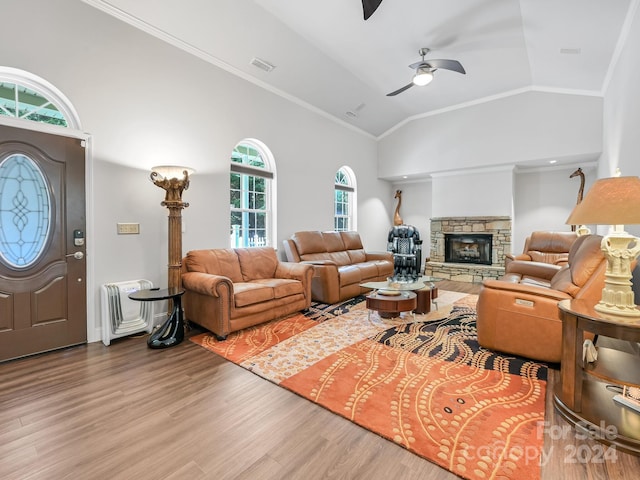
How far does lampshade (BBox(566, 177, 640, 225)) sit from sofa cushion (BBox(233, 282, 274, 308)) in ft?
9.17

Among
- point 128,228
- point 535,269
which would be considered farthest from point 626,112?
point 128,228

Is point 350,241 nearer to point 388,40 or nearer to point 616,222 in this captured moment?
point 388,40

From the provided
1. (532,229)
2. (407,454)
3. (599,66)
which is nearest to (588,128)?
(599,66)

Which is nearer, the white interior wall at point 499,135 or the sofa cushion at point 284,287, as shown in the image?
the sofa cushion at point 284,287

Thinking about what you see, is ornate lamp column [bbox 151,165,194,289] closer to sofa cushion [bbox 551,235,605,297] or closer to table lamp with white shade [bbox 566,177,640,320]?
table lamp with white shade [bbox 566,177,640,320]

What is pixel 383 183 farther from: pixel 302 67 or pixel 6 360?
pixel 6 360

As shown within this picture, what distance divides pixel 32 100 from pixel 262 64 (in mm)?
2735

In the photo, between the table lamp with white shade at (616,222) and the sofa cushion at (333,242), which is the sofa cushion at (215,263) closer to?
the sofa cushion at (333,242)

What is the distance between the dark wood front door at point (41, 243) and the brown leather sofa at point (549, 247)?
6365 mm

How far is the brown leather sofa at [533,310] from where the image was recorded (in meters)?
2.34

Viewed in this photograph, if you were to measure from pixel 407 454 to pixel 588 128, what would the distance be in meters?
6.32

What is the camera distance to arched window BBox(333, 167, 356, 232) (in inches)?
270

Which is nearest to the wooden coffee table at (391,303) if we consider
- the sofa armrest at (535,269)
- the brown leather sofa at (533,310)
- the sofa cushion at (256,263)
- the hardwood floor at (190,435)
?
the brown leather sofa at (533,310)

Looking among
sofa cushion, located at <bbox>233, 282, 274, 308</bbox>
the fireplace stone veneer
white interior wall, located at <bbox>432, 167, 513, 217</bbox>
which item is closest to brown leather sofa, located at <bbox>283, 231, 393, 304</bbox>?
sofa cushion, located at <bbox>233, 282, 274, 308</bbox>
